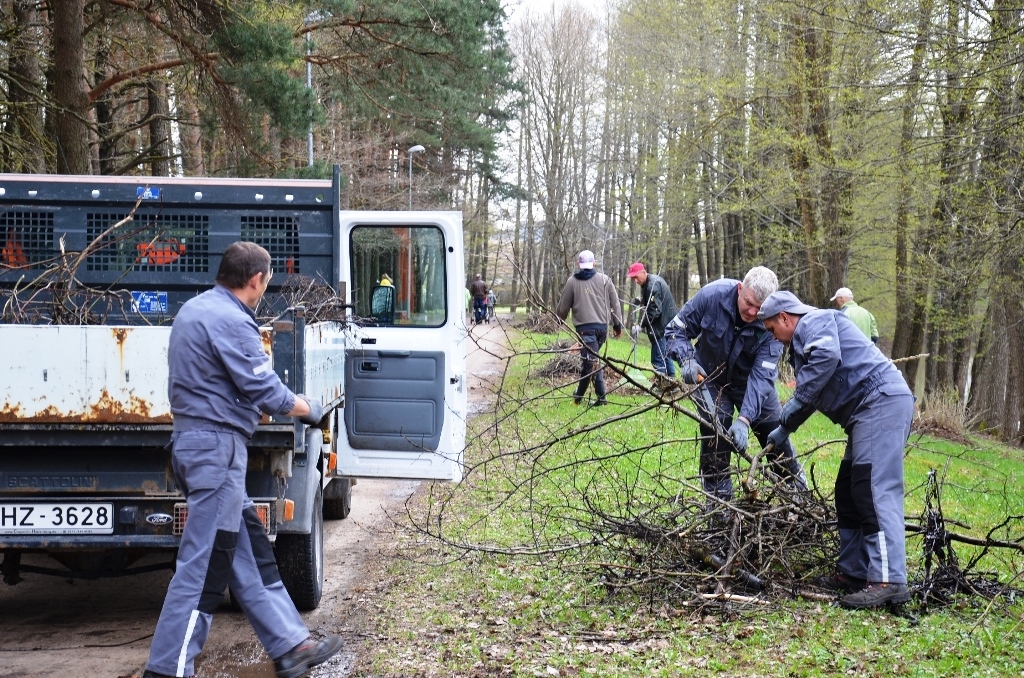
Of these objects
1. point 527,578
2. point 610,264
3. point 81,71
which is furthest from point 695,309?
point 610,264

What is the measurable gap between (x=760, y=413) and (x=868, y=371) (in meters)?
1.49

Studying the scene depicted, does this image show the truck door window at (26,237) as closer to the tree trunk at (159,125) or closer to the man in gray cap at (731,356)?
the man in gray cap at (731,356)

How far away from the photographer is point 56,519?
15.8ft

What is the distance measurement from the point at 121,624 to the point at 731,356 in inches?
160

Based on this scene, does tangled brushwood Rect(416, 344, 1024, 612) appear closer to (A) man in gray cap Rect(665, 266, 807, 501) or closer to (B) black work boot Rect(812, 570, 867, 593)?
(B) black work boot Rect(812, 570, 867, 593)

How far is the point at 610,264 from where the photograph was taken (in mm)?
33656

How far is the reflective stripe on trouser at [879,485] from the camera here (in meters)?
5.25

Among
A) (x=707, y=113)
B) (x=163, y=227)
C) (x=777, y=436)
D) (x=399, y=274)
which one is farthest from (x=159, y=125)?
(x=777, y=436)

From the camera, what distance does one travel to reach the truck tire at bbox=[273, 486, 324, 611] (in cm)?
555

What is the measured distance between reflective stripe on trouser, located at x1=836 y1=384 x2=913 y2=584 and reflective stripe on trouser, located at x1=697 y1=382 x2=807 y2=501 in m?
0.67

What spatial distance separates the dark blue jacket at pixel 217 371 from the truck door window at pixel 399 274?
3.28 metres

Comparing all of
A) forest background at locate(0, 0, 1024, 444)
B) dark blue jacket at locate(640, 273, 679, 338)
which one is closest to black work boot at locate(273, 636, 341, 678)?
forest background at locate(0, 0, 1024, 444)

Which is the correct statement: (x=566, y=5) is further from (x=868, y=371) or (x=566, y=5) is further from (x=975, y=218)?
(x=868, y=371)

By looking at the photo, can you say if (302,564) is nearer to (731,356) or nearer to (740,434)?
(740,434)
